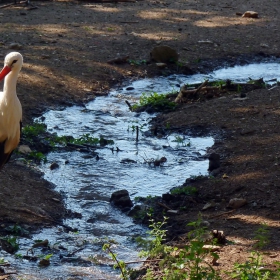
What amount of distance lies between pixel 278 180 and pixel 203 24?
849 cm

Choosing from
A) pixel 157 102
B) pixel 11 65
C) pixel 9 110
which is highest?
pixel 11 65

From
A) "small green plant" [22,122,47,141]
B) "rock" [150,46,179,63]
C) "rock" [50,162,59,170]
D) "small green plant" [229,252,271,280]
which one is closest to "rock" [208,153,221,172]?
"rock" [50,162,59,170]

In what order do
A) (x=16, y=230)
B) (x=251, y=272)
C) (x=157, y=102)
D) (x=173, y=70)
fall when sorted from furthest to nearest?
(x=173, y=70), (x=157, y=102), (x=16, y=230), (x=251, y=272)

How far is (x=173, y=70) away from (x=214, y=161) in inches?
167

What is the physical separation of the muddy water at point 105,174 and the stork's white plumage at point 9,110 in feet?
2.66

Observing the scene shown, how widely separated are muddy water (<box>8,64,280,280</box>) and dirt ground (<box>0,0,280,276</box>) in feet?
0.77

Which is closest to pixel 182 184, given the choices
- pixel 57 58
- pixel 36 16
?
pixel 57 58

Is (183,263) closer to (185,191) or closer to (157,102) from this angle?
(185,191)

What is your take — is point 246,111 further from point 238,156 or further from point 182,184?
point 182,184

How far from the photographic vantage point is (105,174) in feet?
25.3

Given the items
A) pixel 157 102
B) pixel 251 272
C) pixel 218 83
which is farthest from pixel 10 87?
pixel 218 83

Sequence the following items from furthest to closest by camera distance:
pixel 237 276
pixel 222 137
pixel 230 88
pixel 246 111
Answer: pixel 230 88
pixel 246 111
pixel 222 137
pixel 237 276

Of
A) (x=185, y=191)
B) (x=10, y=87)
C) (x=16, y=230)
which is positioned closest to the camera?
(x=16, y=230)

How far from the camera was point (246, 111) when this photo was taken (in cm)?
919
